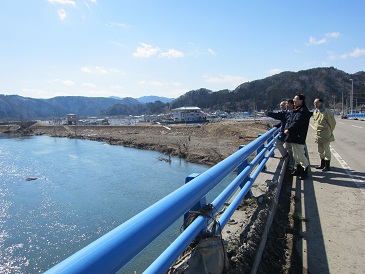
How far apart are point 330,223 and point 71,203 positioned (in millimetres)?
18539

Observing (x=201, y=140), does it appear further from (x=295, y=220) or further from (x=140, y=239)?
(x=140, y=239)

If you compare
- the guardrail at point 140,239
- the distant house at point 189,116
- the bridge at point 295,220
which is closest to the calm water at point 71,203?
the bridge at point 295,220

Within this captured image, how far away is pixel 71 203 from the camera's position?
64.6ft

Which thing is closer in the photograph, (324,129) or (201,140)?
(324,129)

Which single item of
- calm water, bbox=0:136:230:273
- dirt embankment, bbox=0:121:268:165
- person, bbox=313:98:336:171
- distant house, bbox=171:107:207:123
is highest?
person, bbox=313:98:336:171

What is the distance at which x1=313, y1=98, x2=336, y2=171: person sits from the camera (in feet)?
23.3

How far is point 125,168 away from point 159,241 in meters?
19.4

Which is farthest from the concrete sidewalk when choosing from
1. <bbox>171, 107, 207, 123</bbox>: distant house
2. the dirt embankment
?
<bbox>171, 107, 207, 123</bbox>: distant house

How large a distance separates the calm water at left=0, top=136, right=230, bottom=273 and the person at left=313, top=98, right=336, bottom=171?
6.33 metres

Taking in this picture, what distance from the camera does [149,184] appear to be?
22875mm

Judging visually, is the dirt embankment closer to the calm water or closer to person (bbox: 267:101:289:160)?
the calm water

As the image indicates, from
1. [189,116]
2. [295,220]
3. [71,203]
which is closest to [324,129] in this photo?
[295,220]

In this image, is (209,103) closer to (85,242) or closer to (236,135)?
(236,135)

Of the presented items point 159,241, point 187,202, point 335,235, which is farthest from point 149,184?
point 187,202
